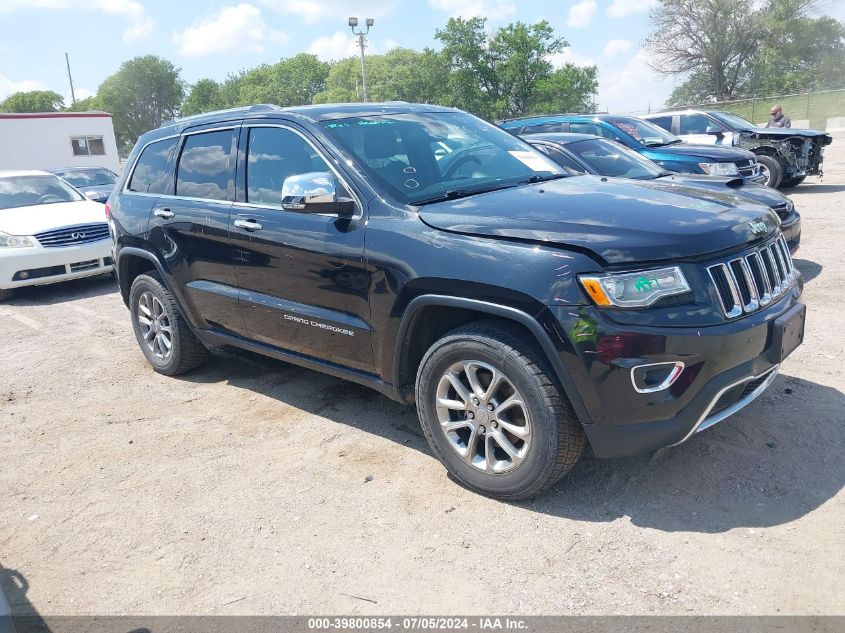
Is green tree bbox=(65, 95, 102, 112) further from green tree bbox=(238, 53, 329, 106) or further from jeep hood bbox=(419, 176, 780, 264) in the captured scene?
jeep hood bbox=(419, 176, 780, 264)

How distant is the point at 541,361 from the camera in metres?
3.09

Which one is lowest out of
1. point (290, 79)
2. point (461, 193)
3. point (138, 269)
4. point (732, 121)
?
point (138, 269)

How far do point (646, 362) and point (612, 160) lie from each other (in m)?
5.26

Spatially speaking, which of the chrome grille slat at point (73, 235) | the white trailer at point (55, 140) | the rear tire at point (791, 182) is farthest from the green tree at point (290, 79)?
the chrome grille slat at point (73, 235)

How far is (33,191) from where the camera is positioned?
10.4m

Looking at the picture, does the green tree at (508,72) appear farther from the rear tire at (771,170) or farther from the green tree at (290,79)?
the green tree at (290,79)

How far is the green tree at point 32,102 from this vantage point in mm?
100750

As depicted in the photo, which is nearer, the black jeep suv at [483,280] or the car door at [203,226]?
the black jeep suv at [483,280]

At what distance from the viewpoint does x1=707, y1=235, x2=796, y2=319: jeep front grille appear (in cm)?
301

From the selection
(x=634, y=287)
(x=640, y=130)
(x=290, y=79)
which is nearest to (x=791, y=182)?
(x=640, y=130)

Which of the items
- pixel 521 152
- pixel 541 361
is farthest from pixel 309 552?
pixel 521 152

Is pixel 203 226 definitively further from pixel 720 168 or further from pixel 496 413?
pixel 720 168

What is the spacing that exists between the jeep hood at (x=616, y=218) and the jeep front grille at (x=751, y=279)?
0.28ft

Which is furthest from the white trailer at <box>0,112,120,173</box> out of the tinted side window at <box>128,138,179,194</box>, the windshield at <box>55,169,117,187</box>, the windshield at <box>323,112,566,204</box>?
the windshield at <box>323,112,566,204</box>
